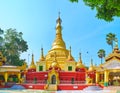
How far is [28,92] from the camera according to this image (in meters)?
37.9

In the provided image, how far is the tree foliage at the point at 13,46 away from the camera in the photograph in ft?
219

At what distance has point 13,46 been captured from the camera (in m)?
67.6

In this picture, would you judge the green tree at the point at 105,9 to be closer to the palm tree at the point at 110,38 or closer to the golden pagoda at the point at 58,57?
the golden pagoda at the point at 58,57

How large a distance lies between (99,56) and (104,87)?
27.9 metres

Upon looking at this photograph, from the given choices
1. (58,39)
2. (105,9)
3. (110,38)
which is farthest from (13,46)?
(105,9)

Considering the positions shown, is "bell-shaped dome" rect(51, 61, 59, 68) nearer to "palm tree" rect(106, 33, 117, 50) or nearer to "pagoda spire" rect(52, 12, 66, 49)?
"pagoda spire" rect(52, 12, 66, 49)

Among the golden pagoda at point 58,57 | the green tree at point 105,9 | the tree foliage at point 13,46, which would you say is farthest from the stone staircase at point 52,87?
the green tree at point 105,9

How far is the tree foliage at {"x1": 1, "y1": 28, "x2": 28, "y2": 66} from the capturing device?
219ft

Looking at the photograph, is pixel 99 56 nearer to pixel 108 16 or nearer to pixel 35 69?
pixel 35 69

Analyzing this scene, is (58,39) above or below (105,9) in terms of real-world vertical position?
above

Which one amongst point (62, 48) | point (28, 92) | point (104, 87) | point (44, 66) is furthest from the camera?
point (62, 48)

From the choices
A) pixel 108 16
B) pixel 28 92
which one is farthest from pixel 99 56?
pixel 108 16

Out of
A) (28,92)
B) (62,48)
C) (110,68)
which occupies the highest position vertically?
(62,48)

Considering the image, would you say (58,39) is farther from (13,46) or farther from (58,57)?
(13,46)
